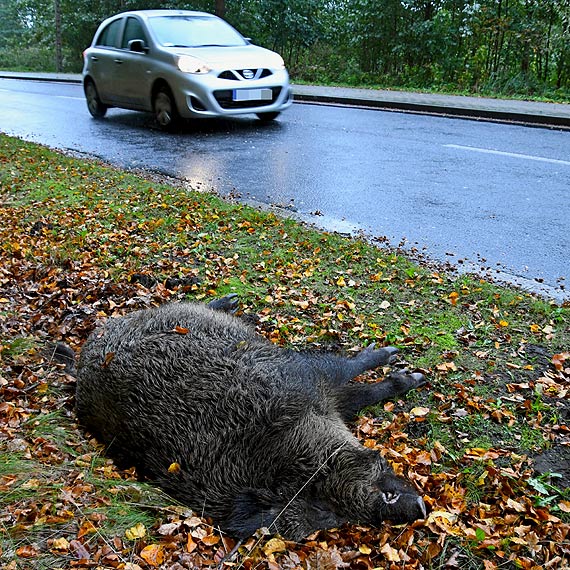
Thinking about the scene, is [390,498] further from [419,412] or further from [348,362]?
[348,362]

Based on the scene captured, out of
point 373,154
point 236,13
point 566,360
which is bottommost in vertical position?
point 566,360

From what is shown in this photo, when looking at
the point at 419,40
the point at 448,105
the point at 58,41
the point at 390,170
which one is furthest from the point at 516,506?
the point at 58,41

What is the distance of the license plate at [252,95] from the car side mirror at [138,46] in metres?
2.22

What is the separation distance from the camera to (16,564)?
8.11ft

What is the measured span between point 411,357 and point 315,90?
1519 centimetres

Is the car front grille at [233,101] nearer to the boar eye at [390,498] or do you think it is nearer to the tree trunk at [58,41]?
the boar eye at [390,498]

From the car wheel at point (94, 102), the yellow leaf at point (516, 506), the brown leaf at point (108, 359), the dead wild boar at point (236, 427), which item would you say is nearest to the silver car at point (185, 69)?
the car wheel at point (94, 102)

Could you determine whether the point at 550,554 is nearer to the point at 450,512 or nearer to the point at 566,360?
the point at 450,512

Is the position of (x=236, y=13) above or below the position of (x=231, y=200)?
above

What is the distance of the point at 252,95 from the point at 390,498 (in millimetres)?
9838

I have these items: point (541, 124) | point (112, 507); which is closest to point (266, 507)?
point (112, 507)

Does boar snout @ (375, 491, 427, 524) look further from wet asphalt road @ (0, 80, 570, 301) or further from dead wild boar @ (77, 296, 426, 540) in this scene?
wet asphalt road @ (0, 80, 570, 301)

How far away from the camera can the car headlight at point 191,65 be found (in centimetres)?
1166

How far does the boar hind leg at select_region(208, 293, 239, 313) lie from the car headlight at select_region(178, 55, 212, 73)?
774cm
